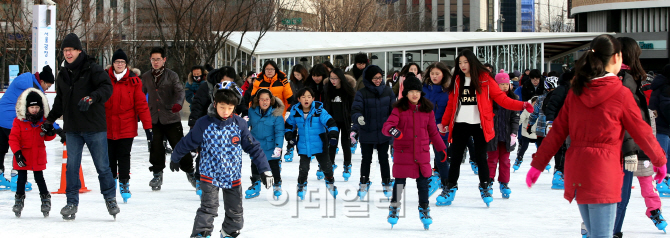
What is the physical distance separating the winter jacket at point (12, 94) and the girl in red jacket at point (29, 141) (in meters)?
0.28

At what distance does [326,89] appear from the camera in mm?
8500

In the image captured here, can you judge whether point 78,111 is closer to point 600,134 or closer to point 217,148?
point 217,148

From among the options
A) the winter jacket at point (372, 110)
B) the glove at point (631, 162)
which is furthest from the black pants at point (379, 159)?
the glove at point (631, 162)

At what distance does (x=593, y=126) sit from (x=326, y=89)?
5202mm

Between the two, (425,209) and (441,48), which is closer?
(425,209)

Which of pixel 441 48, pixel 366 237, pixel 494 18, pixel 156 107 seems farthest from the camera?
pixel 494 18

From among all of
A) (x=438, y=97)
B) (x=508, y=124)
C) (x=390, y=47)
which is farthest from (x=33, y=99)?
(x=390, y=47)

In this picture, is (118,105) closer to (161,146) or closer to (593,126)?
(161,146)

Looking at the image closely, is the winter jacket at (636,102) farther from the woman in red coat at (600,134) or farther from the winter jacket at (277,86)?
the winter jacket at (277,86)

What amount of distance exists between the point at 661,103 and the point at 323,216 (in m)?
3.08

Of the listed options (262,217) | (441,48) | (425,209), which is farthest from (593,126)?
(441,48)

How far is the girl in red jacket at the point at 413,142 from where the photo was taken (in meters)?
5.38

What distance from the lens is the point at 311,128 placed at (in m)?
6.88

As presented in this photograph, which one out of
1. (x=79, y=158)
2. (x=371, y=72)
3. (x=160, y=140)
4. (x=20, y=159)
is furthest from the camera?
(x=160, y=140)
